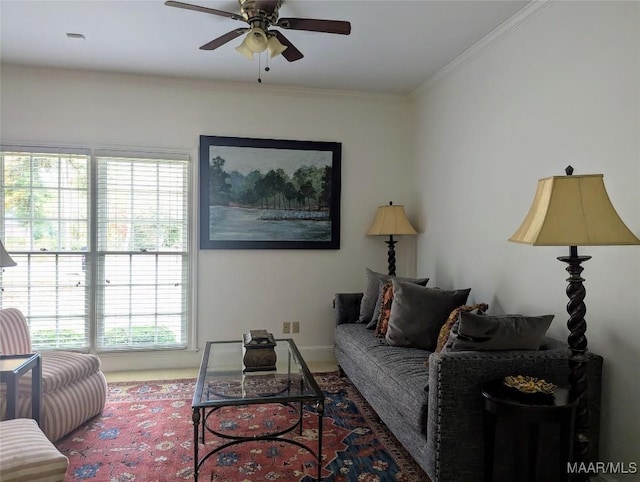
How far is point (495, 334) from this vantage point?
2.23 meters

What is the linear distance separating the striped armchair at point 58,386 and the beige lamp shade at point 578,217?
2.78 m

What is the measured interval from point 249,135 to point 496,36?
2.31 meters

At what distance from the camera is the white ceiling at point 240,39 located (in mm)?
2850

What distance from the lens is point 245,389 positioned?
2.44 metres

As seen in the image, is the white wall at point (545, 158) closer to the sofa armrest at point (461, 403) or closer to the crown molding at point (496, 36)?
the crown molding at point (496, 36)

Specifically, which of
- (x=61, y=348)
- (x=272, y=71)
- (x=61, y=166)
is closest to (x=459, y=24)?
(x=272, y=71)

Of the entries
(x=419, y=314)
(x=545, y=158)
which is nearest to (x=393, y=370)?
(x=419, y=314)

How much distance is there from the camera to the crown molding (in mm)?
2764

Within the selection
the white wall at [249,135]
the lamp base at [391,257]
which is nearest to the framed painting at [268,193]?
the white wall at [249,135]

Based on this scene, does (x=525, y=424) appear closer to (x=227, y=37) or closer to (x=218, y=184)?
(x=227, y=37)

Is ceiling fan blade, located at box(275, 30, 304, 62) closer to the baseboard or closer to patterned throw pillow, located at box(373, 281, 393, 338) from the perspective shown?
patterned throw pillow, located at box(373, 281, 393, 338)

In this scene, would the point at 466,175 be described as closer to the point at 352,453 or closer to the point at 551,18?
the point at 551,18

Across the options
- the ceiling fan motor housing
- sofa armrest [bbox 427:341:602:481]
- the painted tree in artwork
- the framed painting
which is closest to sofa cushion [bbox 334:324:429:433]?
sofa armrest [bbox 427:341:602:481]
